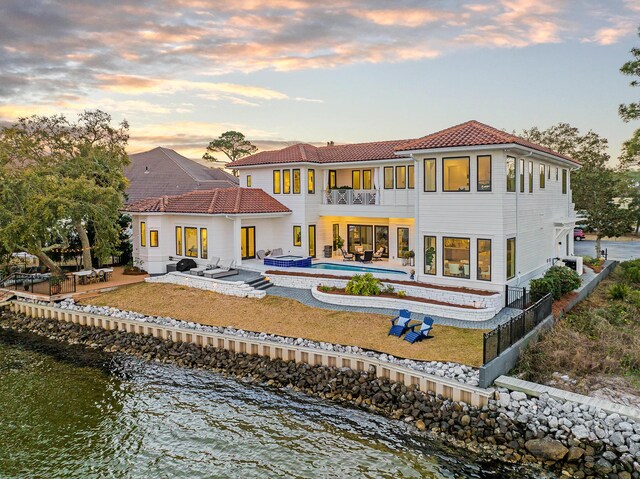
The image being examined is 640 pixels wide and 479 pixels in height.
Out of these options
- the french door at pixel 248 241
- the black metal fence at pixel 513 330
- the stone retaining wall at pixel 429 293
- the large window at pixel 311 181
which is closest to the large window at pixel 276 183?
the large window at pixel 311 181

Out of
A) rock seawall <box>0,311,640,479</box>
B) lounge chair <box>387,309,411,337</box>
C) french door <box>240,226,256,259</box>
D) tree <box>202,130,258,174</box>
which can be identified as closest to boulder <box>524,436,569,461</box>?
rock seawall <box>0,311,640,479</box>

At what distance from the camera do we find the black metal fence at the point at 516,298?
18.0 meters

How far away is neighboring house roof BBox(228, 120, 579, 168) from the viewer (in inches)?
727

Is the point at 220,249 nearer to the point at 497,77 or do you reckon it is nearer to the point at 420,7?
the point at 420,7

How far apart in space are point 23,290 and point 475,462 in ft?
79.6

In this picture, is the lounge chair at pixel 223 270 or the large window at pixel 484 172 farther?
the lounge chair at pixel 223 270

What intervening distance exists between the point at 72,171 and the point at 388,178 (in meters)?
21.3

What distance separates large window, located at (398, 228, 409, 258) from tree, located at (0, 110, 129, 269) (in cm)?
1728

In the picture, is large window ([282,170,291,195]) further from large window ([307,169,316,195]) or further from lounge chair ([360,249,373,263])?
lounge chair ([360,249,373,263])

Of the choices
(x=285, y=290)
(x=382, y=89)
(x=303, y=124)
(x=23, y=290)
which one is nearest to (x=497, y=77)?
(x=382, y=89)

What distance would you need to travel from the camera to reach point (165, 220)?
27.6 meters

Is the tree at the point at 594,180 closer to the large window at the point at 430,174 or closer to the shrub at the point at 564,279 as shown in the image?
the shrub at the point at 564,279

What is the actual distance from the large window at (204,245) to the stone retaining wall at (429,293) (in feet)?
19.0

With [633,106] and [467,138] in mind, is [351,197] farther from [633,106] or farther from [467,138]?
[633,106]
